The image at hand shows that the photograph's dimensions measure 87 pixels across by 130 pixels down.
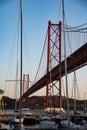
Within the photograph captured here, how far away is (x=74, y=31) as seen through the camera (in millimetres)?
29938

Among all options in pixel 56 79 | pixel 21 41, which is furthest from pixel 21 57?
pixel 56 79

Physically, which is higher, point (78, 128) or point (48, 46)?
point (48, 46)

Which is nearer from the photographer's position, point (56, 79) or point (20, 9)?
point (20, 9)

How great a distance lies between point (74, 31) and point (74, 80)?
453cm

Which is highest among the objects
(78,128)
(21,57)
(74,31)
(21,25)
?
(74,31)

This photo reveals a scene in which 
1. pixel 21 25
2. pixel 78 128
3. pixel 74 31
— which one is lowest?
pixel 78 128

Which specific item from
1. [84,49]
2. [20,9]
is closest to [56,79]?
[84,49]

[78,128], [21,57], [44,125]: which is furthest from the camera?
[44,125]

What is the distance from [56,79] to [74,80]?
10.1ft

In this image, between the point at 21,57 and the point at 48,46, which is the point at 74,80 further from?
the point at 21,57

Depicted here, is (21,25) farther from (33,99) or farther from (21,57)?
(33,99)

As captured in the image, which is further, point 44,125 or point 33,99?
point 33,99

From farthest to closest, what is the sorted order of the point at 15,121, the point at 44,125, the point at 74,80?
the point at 74,80
the point at 15,121
the point at 44,125

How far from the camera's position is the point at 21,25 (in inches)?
664
